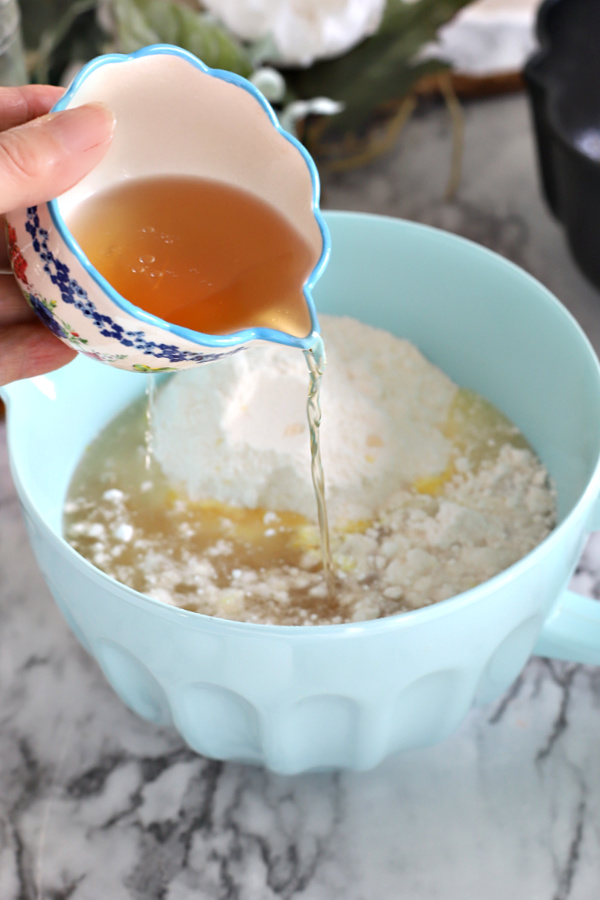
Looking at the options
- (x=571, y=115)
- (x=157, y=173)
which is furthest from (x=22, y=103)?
(x=571, y=115)

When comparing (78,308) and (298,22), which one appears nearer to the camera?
(78,308)

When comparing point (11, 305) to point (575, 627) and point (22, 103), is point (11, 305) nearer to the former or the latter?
point (22, 103)

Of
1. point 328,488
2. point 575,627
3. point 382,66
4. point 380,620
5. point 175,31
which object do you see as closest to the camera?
point 380,620

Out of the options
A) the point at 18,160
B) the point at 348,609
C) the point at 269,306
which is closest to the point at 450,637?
the point at 348,609

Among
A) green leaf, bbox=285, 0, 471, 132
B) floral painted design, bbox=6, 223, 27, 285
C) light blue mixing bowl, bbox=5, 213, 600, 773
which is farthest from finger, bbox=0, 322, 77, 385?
green leaf, bbox=285, 0, 471, 132

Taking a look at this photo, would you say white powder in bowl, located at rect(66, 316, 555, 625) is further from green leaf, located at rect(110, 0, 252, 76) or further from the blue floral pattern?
green leaf, located at rect(110, 0, 252, 76)

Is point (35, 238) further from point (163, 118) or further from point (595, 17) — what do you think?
point (595, 17)
